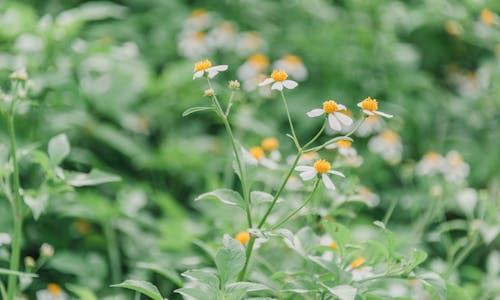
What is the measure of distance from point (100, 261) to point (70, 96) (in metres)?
0.46

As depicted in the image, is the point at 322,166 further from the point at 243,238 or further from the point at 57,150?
the point at 57,150

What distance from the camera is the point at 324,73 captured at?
2.81 m

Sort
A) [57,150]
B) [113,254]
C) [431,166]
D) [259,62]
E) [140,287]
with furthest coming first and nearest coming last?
[259,62] → [431,166] → [113,254] → [57,150] → [140,287]

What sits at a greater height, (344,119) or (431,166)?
Answer: (344,119)

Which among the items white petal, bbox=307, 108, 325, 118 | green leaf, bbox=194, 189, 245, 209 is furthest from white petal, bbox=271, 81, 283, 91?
green leaf, bbox=194, 189, 245, 209

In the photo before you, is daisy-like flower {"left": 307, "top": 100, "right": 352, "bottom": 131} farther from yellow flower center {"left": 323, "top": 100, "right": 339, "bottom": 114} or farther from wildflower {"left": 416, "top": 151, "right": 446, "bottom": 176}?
wildflower {"left": 416, "top": 151, "right": 446, "bottom": 176}

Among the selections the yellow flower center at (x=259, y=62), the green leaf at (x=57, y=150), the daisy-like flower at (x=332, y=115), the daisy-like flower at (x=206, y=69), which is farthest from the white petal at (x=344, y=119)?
the yellow flower center at (x=259, y=62)

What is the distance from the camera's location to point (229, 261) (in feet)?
3.13

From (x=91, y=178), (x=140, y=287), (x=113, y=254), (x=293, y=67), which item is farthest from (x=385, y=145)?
(x=140, y=287)

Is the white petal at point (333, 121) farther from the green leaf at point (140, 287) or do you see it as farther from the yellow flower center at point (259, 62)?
the yellow flower center at point (259, 62)

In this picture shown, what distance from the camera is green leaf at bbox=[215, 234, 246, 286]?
3.11 ft

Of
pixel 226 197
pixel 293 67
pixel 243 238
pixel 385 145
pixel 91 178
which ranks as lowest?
pixel 385 145

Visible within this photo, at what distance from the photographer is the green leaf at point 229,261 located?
0.95 meters

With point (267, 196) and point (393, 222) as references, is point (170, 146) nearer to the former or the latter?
point (393, 222)
